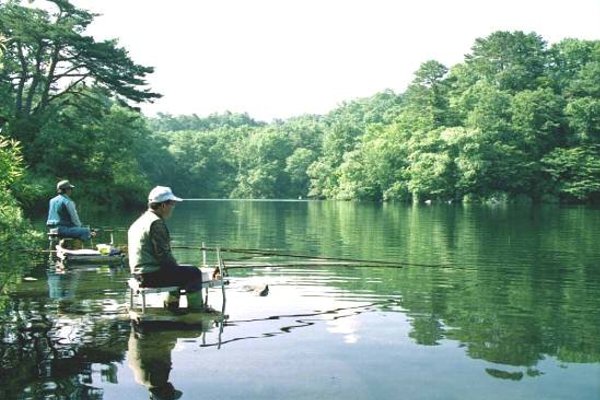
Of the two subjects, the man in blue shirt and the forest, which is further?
the forest

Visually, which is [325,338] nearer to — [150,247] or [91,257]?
[150,247]

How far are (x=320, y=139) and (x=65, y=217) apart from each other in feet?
403

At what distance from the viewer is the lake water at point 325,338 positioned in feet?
22.4

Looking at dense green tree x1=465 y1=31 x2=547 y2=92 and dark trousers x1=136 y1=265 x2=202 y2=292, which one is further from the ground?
dense green tree x1=465 y1=31 x2=547 y2=92

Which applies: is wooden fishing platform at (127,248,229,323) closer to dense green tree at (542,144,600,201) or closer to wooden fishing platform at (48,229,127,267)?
wooden fishing platform at (48,229,127,267)

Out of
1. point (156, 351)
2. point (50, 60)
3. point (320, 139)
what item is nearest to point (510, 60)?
point (320, 139)

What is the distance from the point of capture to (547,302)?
39.3ft

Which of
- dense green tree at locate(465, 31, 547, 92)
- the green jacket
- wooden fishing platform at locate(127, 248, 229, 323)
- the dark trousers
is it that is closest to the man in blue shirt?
wooden fishing platform at locate(127, 248, 229, 323)

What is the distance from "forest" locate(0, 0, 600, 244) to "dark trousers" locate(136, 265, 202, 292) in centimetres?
496

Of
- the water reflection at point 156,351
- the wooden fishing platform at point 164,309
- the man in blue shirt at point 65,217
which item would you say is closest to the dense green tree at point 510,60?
the man in blue shirt at point 65,217

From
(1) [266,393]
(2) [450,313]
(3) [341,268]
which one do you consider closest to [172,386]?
(1) [266,393]

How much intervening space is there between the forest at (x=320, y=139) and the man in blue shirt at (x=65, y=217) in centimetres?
83

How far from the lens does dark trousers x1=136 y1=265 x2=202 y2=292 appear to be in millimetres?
9336

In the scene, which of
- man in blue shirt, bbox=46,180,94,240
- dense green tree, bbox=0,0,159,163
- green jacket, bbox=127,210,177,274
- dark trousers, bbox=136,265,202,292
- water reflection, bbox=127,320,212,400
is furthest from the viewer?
dense green tree, bbox=0,0,159,163
